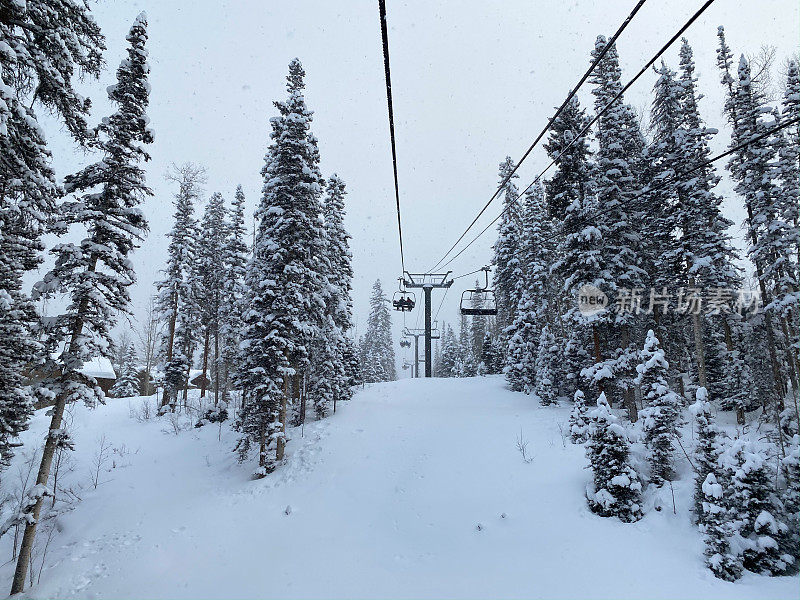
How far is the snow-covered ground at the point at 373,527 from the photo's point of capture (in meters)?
9.16

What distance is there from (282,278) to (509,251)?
789 inches

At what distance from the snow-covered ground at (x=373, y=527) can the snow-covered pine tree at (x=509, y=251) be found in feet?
39.0

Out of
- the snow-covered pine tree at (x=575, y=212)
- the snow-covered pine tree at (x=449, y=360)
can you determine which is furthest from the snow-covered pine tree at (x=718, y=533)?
the snow-covered pine tree at (x=449, y=360)

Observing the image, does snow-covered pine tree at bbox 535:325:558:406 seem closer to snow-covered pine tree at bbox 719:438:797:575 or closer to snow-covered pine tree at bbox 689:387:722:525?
snow-covered pine tree at bbox 689:387:722:525

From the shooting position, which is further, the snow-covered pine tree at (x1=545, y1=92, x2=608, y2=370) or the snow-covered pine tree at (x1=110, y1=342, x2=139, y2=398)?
the snow-covered pine tree at (x1=110, y1=342, x2=139, y2=398)

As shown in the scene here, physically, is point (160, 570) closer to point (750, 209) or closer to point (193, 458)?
point (193, 458)

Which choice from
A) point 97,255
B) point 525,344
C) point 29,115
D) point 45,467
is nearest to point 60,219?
point 97,255

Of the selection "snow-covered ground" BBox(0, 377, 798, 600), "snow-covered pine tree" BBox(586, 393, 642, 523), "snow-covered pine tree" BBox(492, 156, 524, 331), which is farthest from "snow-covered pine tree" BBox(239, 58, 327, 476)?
"snow-covered pine tree" BBox(492, 156, 524, 331)

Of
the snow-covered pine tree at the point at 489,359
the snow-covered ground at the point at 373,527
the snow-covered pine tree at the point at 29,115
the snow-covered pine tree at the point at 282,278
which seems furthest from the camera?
the snow-covered pine tree at the point at 489,359

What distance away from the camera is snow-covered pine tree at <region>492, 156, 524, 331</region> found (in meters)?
29.9

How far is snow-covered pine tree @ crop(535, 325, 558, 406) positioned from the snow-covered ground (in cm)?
291

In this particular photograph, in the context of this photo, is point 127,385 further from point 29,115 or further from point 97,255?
point 29,115

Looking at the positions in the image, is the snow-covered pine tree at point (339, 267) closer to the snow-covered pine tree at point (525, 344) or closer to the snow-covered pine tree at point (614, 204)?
the snow-covered pine tree at point (525, 344)

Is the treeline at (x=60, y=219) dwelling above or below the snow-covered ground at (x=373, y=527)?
above
